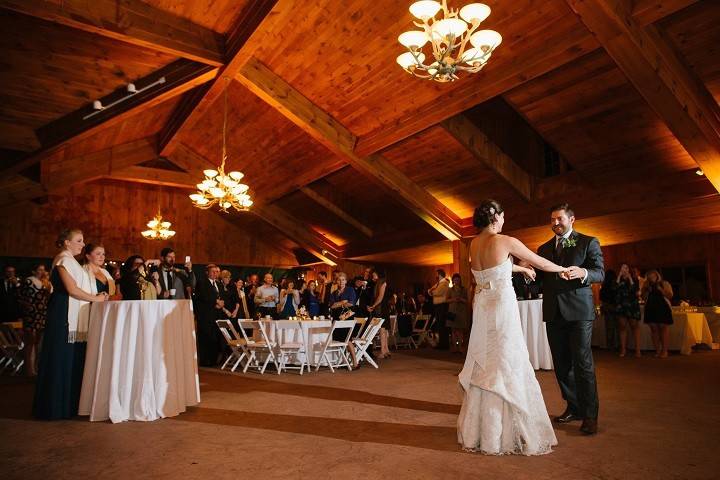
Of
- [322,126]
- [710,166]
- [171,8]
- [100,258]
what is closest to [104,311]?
[100,258]

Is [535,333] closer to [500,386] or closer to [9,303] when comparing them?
[500,386]

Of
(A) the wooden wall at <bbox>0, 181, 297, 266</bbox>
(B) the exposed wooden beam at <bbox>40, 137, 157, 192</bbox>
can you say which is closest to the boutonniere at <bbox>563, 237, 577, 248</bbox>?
(B) the exposed wooden beam at <bbox>40, 137, 157, 192</bbox>

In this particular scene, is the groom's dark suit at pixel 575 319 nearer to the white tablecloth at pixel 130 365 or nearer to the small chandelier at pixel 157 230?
the white tablecloth at pixel 130 365

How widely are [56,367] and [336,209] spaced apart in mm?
9968

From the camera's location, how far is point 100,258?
14.5 ft

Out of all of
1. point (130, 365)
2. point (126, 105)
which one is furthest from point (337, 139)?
point (130, 365)

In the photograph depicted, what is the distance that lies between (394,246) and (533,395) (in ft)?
34.2

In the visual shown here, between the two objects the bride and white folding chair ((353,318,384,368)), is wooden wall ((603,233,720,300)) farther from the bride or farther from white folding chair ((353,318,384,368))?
the bride

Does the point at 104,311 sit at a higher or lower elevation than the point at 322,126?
lower

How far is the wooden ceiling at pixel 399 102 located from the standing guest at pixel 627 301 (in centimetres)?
118

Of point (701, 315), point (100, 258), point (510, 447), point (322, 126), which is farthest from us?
point (322, 126)

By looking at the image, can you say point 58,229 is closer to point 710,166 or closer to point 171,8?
point 171,8

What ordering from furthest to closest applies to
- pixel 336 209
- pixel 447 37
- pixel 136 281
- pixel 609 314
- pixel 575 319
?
1. pixel 336 209
2. pixel 609 314
3. pixel 136 281
4. pixel 447 37
5. pixel 575 319

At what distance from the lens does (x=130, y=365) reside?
3.84 metres
